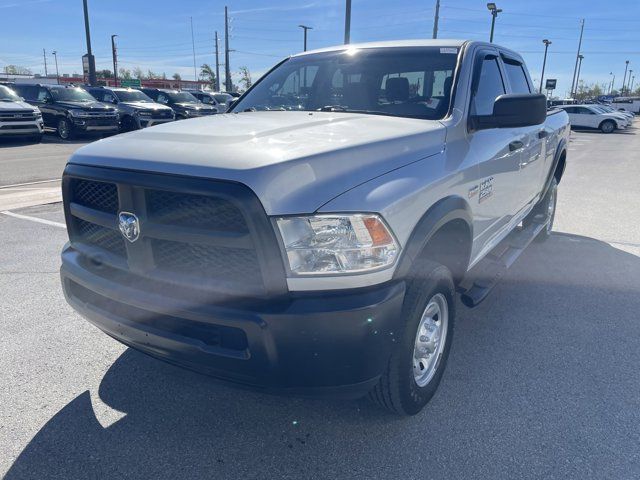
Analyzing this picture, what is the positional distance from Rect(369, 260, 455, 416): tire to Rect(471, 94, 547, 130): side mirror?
38.3 inches

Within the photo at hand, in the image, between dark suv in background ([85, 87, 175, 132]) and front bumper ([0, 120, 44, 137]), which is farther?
dark suv in background ([85, 87, 175, 132])

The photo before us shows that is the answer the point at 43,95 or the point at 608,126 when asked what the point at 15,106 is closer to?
the point at 43,95

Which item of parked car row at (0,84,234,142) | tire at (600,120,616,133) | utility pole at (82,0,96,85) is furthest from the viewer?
tire at (600,120,616,133)

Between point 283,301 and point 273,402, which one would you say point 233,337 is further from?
point 273,402

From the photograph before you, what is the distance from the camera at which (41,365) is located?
3.18m

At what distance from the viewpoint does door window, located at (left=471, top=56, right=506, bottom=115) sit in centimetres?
340

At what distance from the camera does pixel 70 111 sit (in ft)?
55.6

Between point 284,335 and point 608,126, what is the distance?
32.1 m

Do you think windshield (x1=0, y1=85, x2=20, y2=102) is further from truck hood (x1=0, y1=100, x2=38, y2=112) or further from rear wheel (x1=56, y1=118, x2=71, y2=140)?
rear wheel (x1=56, y1=118, x2=71, y2=140)

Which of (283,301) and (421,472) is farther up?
(283,301)

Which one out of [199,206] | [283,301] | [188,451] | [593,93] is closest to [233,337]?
[283,301]

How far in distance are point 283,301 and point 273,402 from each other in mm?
1043

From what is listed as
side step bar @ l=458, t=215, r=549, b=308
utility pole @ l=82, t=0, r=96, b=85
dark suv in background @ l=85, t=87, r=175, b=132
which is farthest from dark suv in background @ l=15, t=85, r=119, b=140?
side step bar @ l=458, t=215, r=549, b=308

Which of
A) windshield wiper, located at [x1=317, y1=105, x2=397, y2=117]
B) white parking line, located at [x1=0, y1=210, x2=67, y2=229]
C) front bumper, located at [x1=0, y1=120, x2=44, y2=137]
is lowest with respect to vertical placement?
white parking line, located at [x1=0, y1=210, x2=67, y2=229]
